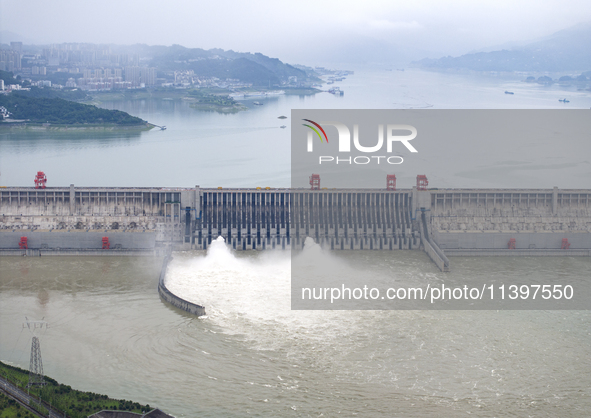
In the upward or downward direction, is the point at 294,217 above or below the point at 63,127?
below

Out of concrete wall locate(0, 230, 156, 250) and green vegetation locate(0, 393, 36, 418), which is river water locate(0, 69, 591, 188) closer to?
concrete wall locate(0, 230, 156, 250)

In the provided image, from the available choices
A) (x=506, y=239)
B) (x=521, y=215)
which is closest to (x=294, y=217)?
(x=506, y=239)

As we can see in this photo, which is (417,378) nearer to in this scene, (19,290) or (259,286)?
(259,286)

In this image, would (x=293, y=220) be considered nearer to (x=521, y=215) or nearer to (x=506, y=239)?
(x=506, y=239)

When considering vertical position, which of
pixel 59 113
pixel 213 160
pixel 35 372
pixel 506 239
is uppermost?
pixel 59 113

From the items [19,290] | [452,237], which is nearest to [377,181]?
[452,237]

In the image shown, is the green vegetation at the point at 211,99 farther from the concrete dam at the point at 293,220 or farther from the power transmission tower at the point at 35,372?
the power transmission tower at the point at 35,372
